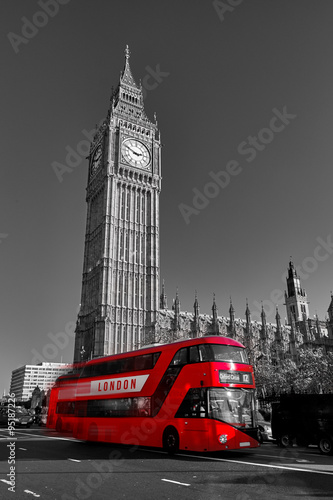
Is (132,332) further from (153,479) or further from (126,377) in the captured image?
(153,479)

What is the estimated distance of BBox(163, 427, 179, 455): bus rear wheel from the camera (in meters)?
14.5

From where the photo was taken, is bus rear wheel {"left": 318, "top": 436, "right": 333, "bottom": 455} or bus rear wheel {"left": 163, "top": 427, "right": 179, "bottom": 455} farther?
bus rear wheel {"left": 318, "top": 436, "right": 333, "bottom": 455}

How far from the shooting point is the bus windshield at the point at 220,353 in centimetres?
1449

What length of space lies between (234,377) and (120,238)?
188 feet

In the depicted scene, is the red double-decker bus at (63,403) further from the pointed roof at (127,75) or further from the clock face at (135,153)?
the pointed roof at (127,75)

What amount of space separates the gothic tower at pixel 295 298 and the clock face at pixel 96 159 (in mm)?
59106

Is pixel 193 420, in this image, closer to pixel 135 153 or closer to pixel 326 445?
pixel 326 445

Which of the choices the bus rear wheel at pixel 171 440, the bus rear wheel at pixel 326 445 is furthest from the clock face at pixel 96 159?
the bus rear wheel at pixel 326 445

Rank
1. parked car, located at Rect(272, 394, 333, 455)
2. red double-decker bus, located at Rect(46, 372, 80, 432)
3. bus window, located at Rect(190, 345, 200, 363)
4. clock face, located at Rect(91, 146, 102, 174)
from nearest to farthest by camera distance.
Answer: bus window, located at Rect(190, 345, 200, 363), parked car, located at Rect(272, 394, 333, 455), red double-decker bus, located at Rect(46, 372, 80, 432), clock face, located at Rect(91, 146, 102, 174)

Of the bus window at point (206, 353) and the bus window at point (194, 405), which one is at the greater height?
the bus window at point (206, 353)

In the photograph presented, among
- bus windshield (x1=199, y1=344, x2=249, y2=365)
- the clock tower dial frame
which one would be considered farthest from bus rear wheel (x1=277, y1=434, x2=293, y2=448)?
the clock tower dial frame

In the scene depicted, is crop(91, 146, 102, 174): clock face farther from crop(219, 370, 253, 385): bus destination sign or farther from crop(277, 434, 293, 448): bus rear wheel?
crop(219, 370, 253, 385): bus destination sign

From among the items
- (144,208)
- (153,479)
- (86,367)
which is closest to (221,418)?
(153,479)

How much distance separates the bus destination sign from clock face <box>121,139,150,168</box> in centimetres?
6367
